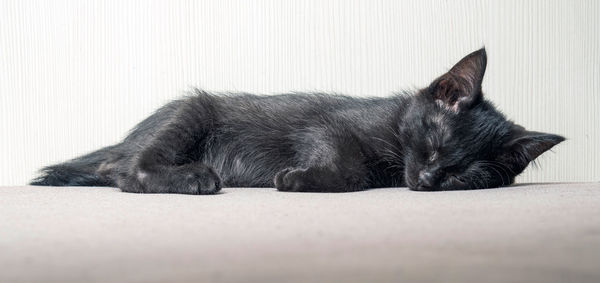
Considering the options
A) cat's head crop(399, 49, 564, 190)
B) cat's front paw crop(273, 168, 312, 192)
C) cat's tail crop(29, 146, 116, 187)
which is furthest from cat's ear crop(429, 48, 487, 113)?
cat's tail crop(29, 146, 116, 187)

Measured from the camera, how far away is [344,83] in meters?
2.97

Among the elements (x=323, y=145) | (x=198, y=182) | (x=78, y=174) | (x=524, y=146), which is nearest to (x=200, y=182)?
(x=198, y=182)

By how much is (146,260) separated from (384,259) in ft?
1.08

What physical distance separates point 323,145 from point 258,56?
83 centimetres

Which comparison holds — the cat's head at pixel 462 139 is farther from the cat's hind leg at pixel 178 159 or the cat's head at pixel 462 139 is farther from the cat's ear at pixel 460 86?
the cat's hind leg at pixel 178 159

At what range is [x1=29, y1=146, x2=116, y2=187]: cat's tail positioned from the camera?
2.40 meters

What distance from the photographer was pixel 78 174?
2410 mm

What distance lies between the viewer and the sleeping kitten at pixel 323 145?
2139mm

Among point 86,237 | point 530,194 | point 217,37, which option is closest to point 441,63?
point 217,37

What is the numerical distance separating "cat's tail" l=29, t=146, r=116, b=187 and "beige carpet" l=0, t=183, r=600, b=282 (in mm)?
628

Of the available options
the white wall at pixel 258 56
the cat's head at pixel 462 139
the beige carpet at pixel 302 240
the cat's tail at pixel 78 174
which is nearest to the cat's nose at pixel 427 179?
the cat's head at pixel 462 139

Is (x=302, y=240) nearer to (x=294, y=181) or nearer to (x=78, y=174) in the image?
(x=294, y=181)

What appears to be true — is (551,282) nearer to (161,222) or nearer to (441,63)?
(161,222)

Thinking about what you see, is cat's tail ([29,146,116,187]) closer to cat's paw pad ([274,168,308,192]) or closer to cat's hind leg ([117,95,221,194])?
cat's hind leg ([117,95,221,194])
